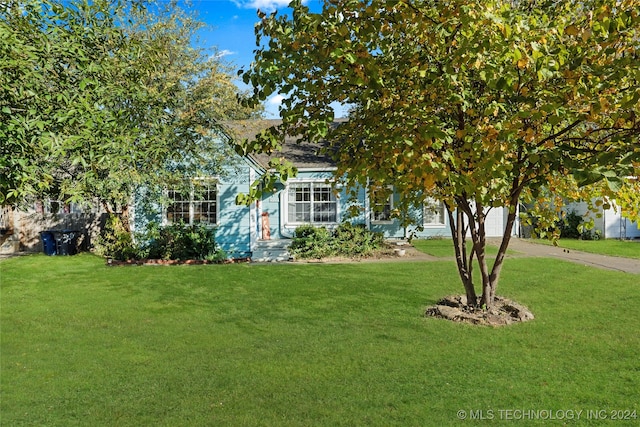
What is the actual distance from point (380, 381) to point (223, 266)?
925 centimetres

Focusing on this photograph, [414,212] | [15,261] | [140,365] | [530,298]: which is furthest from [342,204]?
[140,365]

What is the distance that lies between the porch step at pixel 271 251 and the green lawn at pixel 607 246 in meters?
9.87

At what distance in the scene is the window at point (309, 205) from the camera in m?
17.5

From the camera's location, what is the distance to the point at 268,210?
1742cm

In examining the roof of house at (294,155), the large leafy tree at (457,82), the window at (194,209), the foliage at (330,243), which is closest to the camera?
the large leafy tree at (457,82)

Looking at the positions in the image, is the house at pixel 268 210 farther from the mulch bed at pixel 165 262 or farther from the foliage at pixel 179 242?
the mulch bed at pixel 165 262

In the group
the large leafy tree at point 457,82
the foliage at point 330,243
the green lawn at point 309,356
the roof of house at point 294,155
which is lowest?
the green lawn at point 309,356

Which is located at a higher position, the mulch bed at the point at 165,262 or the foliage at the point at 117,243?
the foliage at the point at 117,243

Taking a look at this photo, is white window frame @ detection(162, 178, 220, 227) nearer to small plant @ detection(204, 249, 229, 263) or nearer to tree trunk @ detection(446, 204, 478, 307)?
small plant @ detection(204, 249, 229, 263)

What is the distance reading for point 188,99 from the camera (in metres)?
14.7

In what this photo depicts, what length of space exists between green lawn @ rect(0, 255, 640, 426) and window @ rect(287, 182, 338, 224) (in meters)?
7.45

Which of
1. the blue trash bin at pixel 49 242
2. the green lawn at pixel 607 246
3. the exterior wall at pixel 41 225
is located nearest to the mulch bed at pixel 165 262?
the blue trash bin at pixel 49 242

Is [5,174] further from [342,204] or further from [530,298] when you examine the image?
[342,204]

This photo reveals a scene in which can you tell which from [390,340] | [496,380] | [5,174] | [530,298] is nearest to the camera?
[5,174]
